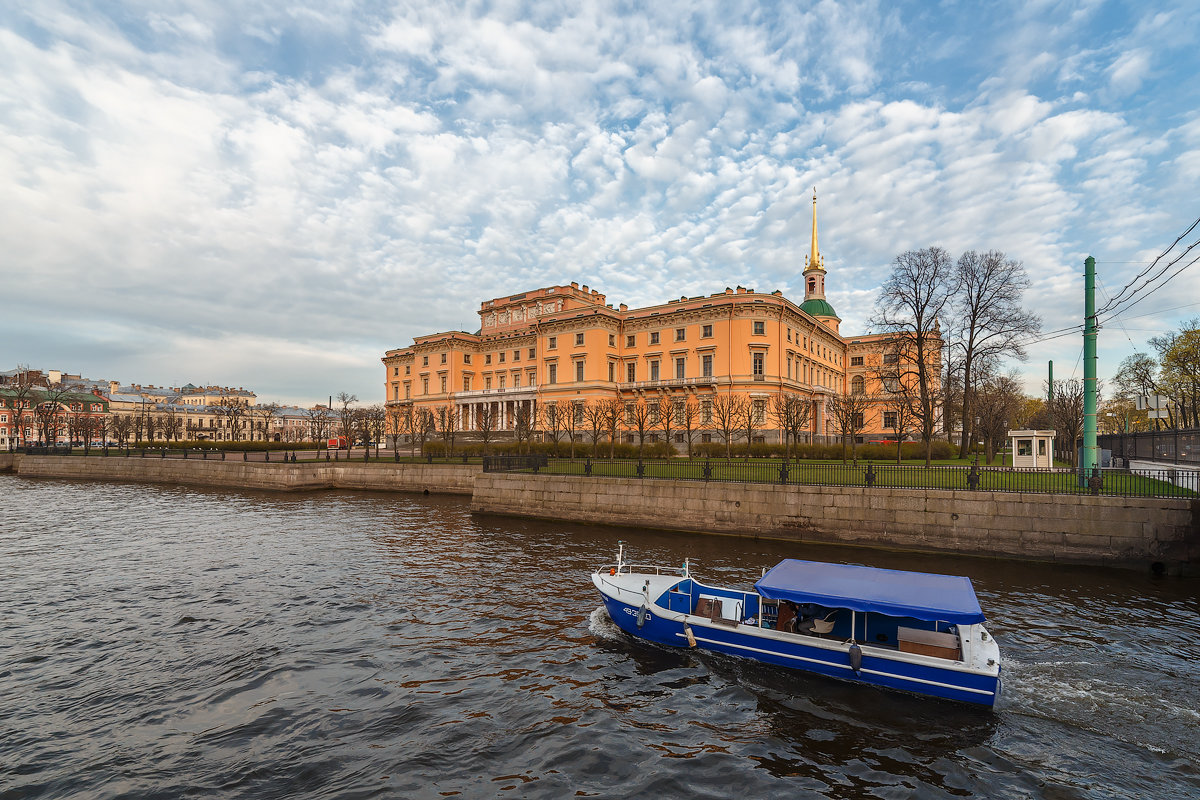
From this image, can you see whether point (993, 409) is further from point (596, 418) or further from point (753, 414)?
point (596, 418)

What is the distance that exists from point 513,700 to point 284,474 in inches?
1414

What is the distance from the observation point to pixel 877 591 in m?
9.66

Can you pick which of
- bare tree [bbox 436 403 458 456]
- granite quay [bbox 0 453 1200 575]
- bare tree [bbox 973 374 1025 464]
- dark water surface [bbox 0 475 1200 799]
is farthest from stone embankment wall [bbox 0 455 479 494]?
bare tree [bbox 973 374 1025 464]

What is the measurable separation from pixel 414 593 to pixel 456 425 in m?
56.8

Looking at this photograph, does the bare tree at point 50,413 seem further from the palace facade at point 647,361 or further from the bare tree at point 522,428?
the bare tree at point 522,428

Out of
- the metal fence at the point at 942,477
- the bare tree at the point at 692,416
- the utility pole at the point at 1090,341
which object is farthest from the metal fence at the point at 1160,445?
the bare tree at the point at 692,416

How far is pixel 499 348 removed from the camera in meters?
69.8

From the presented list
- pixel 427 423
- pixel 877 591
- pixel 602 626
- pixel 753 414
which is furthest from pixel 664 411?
pixel 877 591

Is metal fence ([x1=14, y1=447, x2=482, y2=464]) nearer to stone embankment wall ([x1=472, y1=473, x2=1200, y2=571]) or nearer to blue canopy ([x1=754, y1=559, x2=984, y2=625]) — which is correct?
stone embankment wall ([x1=472, y1=473, x2=1200, y2=571])

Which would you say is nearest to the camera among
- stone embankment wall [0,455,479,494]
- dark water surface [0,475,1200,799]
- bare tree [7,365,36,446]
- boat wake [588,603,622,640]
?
dark water surface [0,475,1200,799]

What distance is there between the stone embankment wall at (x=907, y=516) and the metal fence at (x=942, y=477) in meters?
0.53

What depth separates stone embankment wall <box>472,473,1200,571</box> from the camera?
51.6 ft

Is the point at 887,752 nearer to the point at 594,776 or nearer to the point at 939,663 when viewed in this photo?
the point at 939,663

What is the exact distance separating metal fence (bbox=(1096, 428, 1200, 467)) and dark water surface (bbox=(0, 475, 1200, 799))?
20.9 meters
